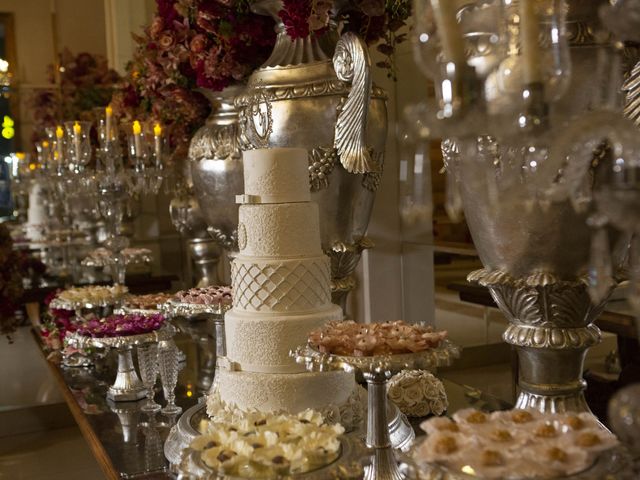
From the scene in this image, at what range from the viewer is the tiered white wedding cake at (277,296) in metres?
1.42

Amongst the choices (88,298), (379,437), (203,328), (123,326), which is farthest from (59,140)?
(379,437)

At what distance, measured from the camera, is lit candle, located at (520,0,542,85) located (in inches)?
28.0

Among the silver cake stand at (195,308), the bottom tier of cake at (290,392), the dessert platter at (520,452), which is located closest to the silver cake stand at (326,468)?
the dessert platter at (520,452)

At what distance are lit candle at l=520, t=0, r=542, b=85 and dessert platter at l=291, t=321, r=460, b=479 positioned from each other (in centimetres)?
54

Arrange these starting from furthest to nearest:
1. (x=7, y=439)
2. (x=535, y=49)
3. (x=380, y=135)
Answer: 1. (x=7, y=439)
2. (x=380, y=135)
3. (x=535, y=49)

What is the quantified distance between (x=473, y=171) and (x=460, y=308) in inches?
45.3

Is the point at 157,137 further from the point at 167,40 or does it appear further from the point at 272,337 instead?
the point at 272,337

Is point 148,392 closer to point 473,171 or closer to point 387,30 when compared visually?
point 387,30

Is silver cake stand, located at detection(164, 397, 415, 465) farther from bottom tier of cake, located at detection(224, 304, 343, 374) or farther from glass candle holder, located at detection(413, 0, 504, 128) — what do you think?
glass candle holder, located at detection(413, 0, 504, 128)

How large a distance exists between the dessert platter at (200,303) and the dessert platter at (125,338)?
23 cm

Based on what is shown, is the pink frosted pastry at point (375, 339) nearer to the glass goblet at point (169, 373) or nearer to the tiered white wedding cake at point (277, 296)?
the tiered white wedding cake at point (277, 296)

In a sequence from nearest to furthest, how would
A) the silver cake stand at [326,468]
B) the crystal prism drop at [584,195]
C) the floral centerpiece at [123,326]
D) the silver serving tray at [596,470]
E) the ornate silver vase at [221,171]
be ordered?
the silver serving tray at [596,470] < the silver cake stand at [326,468] < the crystal prism drop at [584,195] < the floral centerpiece at [123,326] < the ornate silver vase at [221,171]

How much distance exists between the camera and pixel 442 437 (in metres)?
0.92

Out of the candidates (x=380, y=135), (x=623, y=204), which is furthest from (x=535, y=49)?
(x=380, y=135)
